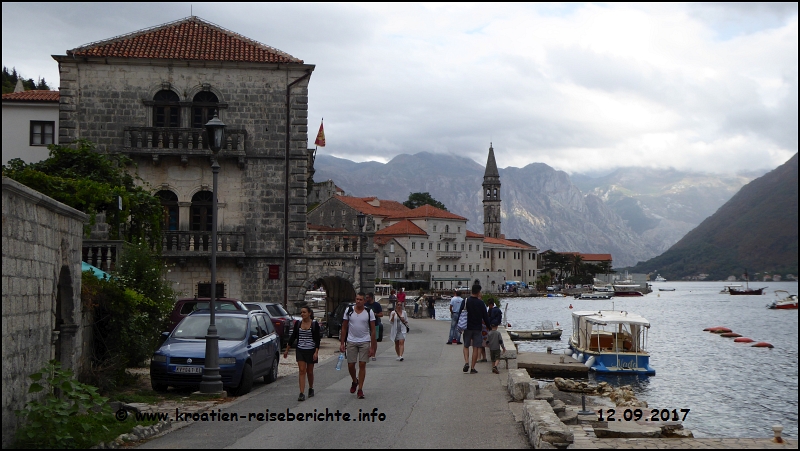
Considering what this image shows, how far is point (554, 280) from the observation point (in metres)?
192

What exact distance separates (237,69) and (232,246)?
7.32m

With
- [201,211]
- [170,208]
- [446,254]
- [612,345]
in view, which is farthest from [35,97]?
[446,254]

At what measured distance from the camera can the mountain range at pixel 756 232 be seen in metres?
30.2

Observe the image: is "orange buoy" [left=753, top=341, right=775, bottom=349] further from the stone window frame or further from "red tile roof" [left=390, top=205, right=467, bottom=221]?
"red tile roof" [left=390, top=205, right=467, bottom=221]

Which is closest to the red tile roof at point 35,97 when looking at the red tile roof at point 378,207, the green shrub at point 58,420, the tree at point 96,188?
the tree at point 96,188

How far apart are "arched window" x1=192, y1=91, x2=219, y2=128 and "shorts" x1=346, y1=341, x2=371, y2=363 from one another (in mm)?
19484

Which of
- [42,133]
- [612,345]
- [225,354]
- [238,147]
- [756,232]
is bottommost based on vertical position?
[612,345]

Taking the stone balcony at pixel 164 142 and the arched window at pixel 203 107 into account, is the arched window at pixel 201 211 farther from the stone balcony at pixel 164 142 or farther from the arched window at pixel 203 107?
the arched window at pixel 203 107

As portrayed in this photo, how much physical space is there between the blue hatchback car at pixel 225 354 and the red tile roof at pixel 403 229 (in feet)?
386

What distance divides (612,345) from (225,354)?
2746cm

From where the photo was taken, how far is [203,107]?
31.4 m

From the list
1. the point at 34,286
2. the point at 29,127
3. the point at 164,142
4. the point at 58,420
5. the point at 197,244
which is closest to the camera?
the point at 58,420

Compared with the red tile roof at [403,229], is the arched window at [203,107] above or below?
above

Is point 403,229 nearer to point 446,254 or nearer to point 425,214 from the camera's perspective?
point 425,214
